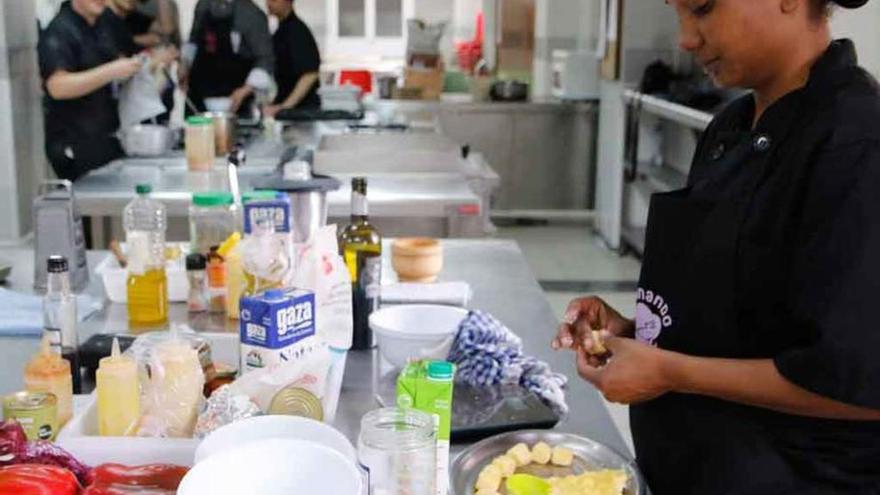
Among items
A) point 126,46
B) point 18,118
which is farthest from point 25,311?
point 18,118

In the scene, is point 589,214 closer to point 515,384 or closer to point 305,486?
point 515,384

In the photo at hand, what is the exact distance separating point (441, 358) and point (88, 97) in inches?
112

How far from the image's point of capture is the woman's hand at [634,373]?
1.16 meters

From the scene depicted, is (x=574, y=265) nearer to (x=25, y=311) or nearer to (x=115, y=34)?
(x=115, y=34)

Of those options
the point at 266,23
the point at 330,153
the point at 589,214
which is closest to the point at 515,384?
the point at 330,153

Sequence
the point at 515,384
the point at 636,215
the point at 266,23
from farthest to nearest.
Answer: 1. the point at 636,215
2. the point at 266,23
3. the point at 515,384

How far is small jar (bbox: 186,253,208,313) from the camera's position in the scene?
6.47 ft

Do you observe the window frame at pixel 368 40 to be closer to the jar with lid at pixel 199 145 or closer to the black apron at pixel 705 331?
the jar with lid at pixel 199 145

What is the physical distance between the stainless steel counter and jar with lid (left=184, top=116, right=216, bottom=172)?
3.46 ft

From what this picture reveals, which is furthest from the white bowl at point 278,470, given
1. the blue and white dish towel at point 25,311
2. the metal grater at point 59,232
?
the metal grater at point 59,232

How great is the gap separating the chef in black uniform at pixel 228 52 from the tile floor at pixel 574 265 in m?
2.01

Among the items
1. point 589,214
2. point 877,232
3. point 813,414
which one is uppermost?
point 877,232

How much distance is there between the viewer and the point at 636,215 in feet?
20.6

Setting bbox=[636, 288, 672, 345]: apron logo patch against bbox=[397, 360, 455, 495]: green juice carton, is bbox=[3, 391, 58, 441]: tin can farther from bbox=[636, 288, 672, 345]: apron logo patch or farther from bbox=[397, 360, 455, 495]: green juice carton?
bbox=[636, 288, 672, 345]: apron logo patch
